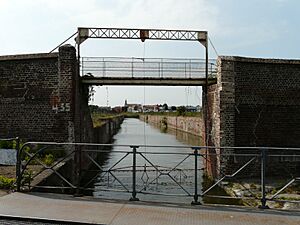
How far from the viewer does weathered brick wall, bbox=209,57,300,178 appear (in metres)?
15.0

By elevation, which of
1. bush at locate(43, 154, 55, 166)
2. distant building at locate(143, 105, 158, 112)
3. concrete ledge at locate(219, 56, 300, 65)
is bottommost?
bush at locate(43, 154, 55, 166)

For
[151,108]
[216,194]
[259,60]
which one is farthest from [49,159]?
[151,108]

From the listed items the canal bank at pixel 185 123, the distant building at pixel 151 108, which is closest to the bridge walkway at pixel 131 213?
the canal bank at pixel 185 123

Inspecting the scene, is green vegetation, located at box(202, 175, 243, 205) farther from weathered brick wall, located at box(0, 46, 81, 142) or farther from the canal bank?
the canal bank

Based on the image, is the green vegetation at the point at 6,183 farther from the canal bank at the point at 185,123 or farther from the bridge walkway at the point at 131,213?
the canal bank at the point at 185,123

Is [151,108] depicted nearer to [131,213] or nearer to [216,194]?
[216,194]

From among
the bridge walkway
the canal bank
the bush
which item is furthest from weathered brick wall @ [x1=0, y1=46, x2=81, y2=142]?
the canal bank

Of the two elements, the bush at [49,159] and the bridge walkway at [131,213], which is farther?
the bush at [49,159]

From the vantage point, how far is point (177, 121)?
60.4 meters

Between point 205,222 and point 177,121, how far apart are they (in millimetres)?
54849

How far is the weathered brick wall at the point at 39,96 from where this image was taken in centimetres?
1515

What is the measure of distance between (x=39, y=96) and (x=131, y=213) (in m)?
10.4

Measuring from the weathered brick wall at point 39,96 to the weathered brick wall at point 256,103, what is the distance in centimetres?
623

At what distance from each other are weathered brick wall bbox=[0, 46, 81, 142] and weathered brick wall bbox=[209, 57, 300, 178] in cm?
623
